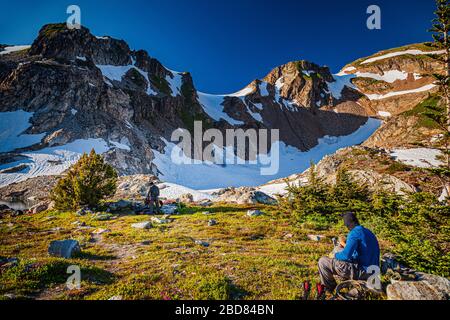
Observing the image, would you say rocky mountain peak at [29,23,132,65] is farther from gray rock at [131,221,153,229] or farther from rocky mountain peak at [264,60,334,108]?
rocky mountain peak at [264,60,334,108]

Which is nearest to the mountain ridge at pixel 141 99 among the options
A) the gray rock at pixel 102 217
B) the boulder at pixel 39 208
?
the boulder at pixel 39 208

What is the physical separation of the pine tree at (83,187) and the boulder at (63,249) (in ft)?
43.6

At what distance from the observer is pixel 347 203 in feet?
58.1

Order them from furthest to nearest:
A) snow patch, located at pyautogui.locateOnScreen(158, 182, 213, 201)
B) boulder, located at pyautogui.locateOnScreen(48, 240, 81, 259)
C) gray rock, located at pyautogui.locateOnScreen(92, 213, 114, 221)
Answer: snow patch, located at pyautogui.locateOnScreen(158, 182, 213, 201), gray rock, located at pyautogui.locateOnScreen(92, 213, 114, 221), boulder, located at pyautogui.locateOnScreen(48, 240, 81, 259)

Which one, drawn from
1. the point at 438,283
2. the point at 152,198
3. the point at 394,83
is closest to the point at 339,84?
the point at 394,83

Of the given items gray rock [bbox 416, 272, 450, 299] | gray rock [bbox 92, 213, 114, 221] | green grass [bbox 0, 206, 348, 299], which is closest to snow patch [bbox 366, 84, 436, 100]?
green grass [bbox 0, 206, 348, 299]

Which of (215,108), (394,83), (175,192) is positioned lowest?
(175,192)
